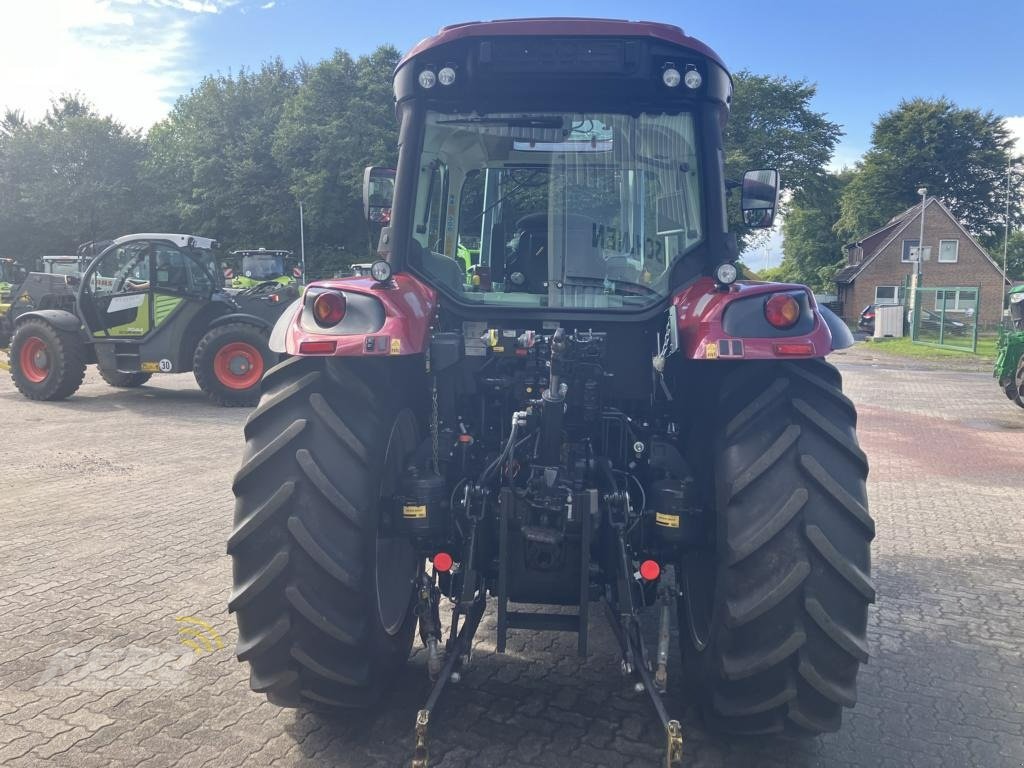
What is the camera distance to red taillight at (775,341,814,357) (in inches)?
114

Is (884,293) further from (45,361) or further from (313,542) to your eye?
(313,542)

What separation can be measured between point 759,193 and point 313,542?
2430 mm

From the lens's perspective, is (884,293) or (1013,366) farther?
(884,293)

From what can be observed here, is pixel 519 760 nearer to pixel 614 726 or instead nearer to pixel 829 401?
pixel 614 726

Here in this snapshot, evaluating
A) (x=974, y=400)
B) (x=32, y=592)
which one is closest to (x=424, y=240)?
(x=32, y=592)

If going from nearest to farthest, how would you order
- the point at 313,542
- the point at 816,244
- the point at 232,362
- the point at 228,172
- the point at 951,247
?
1. the point at 313,542
2. the point at 232,362
3. the point at 228,172
4. the point at 951,247
5. the point at 816,244

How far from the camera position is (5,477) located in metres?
7.53

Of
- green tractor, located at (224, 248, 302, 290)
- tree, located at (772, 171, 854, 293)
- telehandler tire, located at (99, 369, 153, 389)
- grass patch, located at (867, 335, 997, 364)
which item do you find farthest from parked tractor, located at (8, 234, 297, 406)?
tree, located at (772, 171, 854, 293)

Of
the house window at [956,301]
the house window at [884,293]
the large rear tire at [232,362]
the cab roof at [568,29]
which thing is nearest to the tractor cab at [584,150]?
the cab roof at [568,29]

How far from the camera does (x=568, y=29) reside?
3061 millimetres

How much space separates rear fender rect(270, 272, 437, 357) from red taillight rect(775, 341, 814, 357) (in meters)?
1.31

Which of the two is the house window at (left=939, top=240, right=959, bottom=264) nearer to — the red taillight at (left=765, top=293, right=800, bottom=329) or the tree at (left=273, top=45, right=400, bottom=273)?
the tree at (left=273, top=45, right=400, bottom=273)

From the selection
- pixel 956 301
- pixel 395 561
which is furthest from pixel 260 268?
pixel 956 301

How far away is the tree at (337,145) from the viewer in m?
39.4
